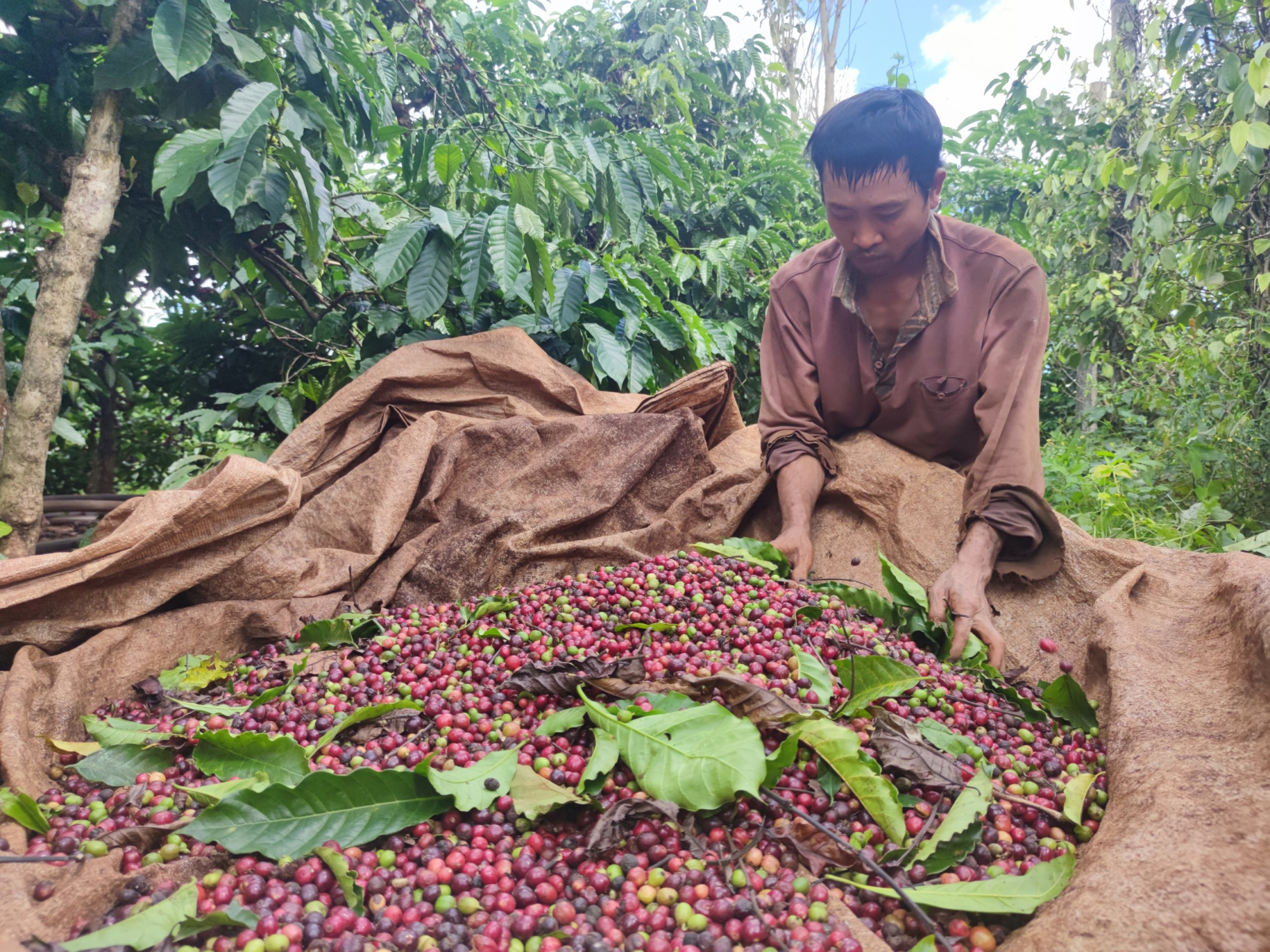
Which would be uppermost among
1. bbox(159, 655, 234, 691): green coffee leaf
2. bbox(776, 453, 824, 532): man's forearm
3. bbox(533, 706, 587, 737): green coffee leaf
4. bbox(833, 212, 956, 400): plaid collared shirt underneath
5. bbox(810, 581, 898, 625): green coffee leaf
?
bbox(833, 212, 956, 400): plaid collared shirt underneath

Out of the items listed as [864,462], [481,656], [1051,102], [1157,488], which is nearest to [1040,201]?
[1051,102]

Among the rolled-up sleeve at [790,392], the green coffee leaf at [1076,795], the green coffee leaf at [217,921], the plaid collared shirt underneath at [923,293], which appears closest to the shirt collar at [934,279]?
the plaid collared shirt underneath at [923,293]

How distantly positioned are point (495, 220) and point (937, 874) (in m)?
2.17

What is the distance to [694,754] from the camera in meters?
1.08

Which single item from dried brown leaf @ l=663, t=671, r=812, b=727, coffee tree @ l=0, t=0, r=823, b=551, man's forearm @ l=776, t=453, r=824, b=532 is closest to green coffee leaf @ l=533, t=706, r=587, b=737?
dried brown leaf @ l=663, t=671, r=812, b=727

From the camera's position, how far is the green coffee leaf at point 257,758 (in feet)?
3.84

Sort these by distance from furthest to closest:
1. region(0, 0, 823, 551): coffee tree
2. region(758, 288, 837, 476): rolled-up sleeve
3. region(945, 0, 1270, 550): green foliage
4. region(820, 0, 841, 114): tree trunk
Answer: region(820, 0, 841, 114): tree trunk, region(945, 0, 1270, 550): green foliage, region(758, 288, 837, 476): rolled-up sleeve, region(0, 0, 823, 551): coffee tree

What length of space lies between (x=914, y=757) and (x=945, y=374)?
1386 millimetres

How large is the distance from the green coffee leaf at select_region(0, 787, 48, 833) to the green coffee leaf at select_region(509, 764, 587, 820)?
67cm

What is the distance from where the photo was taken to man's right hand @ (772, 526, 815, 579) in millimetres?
2176

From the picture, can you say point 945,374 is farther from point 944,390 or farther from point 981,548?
point 981,548

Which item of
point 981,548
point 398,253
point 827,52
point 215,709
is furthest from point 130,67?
point 827,52

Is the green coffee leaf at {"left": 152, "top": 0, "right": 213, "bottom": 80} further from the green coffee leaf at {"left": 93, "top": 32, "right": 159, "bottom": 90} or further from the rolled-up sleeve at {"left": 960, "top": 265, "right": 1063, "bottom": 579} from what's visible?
the rolled-up sleeve at {"left": 960, "top": 265, "right": 1063, "bottom": 579}

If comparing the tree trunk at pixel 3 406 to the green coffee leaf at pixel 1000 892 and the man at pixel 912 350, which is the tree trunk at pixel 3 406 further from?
the green coffee leaf at pixel 1000 892
